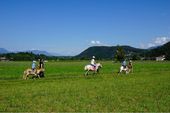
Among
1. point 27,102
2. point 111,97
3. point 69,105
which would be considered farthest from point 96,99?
point 27,102

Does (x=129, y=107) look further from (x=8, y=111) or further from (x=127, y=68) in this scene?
(x=127, y=68)

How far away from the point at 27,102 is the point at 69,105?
252cm

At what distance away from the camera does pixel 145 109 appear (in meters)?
14.6

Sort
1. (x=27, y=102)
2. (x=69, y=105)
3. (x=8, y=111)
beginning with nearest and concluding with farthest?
(x=8, y=111)
(x=69, y=105)
(x=27, y=102)

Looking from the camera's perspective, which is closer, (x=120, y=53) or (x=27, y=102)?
(x=27, y=102)

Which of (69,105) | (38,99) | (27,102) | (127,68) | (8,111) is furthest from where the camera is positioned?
A: (127,68)

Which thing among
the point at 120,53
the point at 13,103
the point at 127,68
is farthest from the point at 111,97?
the point at 120,53

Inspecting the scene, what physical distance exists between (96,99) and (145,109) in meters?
3.90

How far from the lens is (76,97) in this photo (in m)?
18.8

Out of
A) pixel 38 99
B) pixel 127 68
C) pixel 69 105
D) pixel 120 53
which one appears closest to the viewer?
pixel 69 105

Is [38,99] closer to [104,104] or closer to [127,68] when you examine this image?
[104,104]

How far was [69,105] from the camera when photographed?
15828 mm

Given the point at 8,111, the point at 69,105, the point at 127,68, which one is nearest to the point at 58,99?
the point at 69,105

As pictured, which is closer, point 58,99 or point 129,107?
point 129,107
